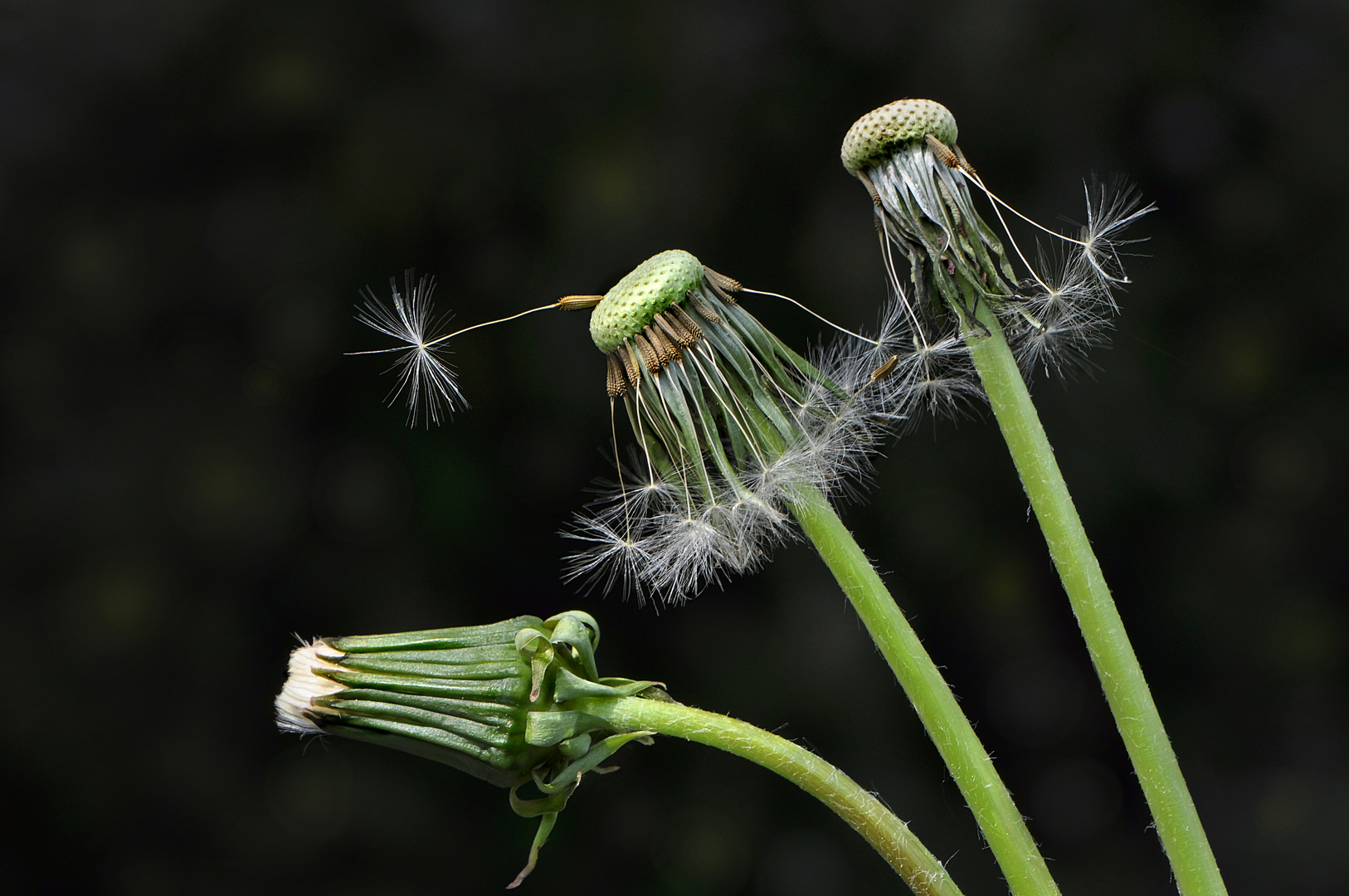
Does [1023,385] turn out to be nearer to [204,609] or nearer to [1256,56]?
[1256,56]

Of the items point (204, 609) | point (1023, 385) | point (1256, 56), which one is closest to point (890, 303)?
point (1023, 385)

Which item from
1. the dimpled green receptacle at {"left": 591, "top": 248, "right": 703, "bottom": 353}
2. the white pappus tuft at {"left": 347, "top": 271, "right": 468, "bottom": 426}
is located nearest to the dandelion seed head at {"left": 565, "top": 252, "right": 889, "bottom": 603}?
the dimpled green receptacle at {"left": 591, "top": 248, "right": 703, "bottom": 353}

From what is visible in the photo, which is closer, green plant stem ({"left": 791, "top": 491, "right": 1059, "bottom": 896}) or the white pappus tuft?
green plant stem ({"left": 791, "top": 491, "right": 1059, "bottom": 896})

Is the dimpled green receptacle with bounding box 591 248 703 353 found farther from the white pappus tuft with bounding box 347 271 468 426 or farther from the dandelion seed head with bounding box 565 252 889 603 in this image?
the white pappus tuft with bounding box 347 271 468 426

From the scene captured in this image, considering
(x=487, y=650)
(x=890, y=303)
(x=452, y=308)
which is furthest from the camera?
(x=452, y=308)

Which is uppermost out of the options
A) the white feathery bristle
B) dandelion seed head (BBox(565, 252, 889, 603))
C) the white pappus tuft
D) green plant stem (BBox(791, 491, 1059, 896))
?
the white pappus tuft

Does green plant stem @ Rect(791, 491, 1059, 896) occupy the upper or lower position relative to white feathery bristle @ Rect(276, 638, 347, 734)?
upper

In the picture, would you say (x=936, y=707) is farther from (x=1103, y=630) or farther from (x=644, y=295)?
(x=644, y=295)
